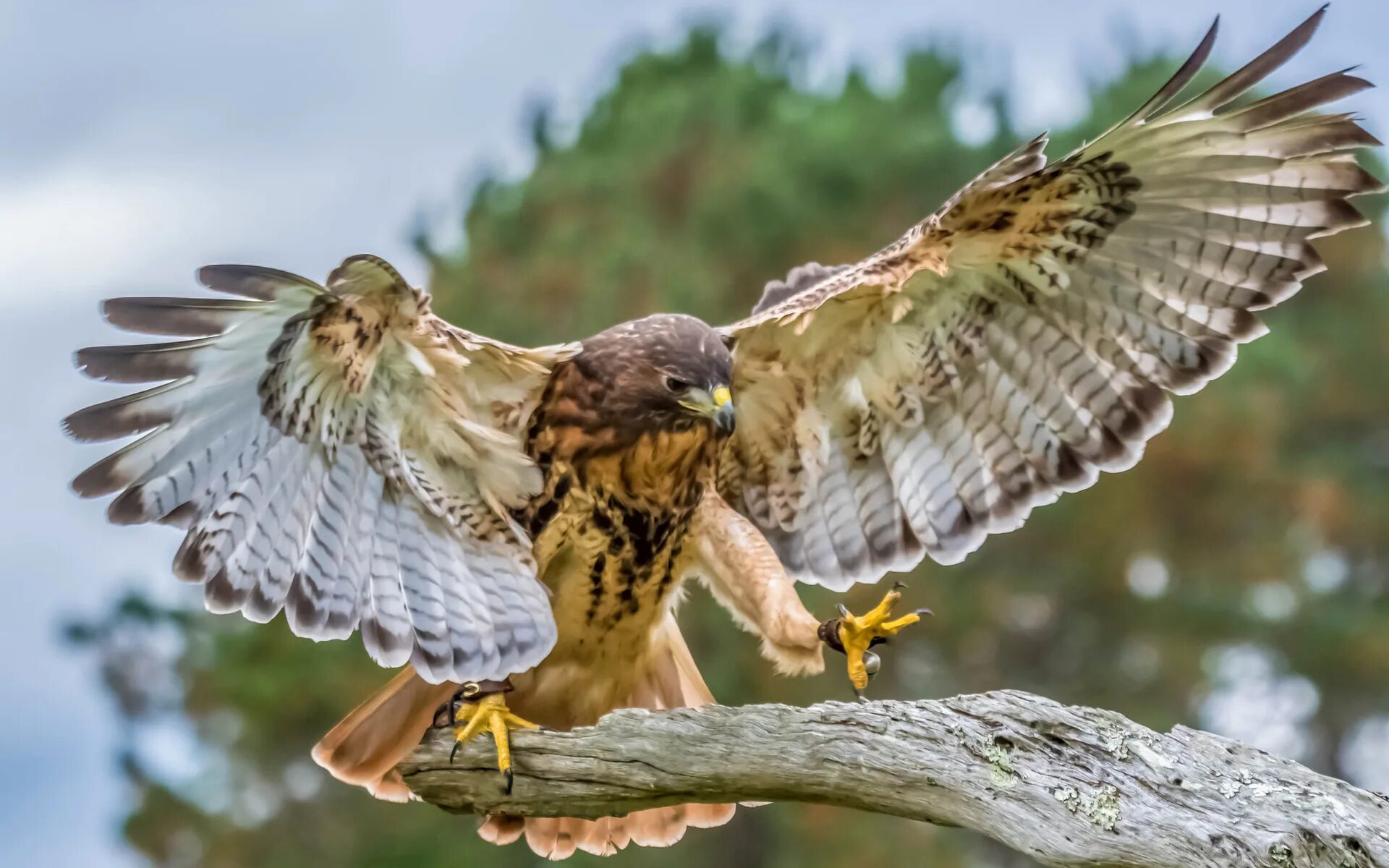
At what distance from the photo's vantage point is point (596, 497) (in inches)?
173

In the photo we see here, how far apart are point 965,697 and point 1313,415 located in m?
9.94

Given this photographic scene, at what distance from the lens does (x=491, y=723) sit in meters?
4.20

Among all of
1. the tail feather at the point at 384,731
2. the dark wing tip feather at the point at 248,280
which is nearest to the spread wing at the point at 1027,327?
the tail feather at the point at 384,731

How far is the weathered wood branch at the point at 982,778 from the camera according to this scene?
11.3ft

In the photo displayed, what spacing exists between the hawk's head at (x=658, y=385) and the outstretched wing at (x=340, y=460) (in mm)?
190

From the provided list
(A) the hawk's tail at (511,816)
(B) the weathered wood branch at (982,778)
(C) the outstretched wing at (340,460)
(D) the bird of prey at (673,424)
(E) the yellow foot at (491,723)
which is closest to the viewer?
(B) the weathered wood branch at (982,778)

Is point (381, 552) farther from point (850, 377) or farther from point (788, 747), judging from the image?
point (850, 377)

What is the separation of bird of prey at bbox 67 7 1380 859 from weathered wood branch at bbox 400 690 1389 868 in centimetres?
23

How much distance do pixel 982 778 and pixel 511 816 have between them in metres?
1.41

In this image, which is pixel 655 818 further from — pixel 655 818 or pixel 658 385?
pixel 658 385

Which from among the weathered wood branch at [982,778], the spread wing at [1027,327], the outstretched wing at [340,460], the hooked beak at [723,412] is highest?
the spread wing at [1027,327]

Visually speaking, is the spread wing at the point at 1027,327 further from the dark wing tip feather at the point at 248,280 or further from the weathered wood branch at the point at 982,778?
the dark wing tip feather at the point at 248,280

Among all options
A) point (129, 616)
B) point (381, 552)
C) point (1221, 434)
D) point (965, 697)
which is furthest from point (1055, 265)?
point (129, 616)

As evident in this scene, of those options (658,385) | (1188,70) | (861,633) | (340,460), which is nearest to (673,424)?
(658,385)
